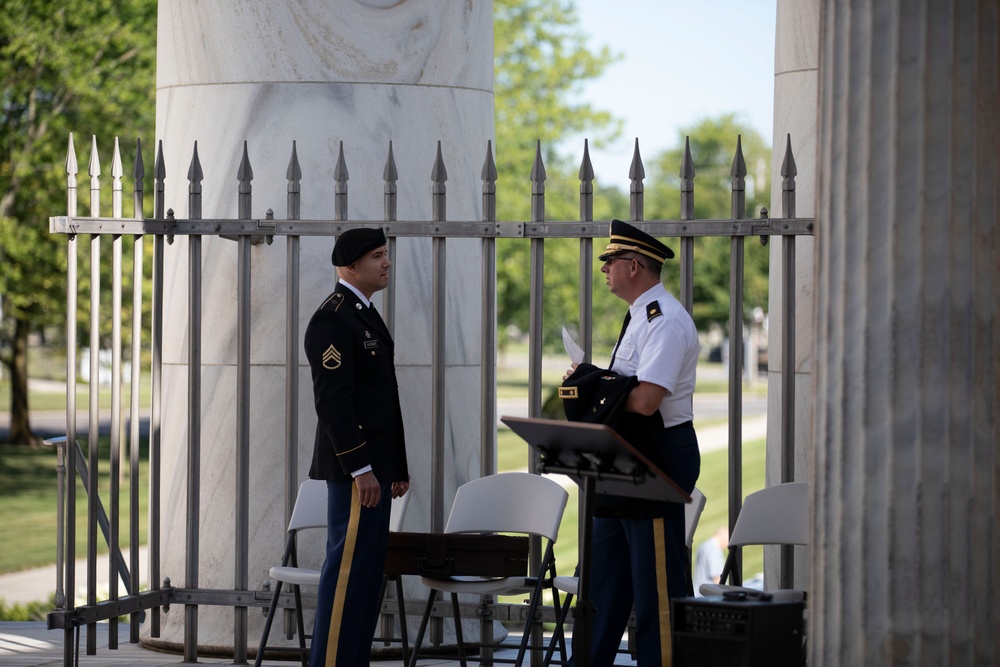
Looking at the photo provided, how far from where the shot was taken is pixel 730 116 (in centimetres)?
5925

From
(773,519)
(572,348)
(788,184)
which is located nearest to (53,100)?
(788,184)

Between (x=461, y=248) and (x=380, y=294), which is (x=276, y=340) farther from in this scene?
(x=461, y=248)

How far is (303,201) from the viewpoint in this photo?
7051 mm

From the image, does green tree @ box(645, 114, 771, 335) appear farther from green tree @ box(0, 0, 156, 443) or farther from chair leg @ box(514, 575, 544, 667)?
chair leg @ box(514, 575, 544, 667)

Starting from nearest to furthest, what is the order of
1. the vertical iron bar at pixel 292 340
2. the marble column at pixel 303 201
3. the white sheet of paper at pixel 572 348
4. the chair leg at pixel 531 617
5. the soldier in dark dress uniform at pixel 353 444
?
the white sheet of paper at pixel 572 348, the soldier in dark dress uniform at pixel 353 444, the chair leg at pixel 531 617, the vertical iron bar at pixel 292 340, the marble column at pixel 303 201

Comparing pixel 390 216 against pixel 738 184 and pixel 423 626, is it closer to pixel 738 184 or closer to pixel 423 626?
pixel 738 184

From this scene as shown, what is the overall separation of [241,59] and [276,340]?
1474 mm

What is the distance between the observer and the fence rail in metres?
5.93

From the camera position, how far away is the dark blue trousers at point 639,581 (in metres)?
5.21

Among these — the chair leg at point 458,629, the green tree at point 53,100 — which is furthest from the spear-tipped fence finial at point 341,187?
the green tree at point 53,100

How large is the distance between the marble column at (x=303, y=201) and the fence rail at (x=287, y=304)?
1.35 feet

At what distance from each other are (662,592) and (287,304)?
2259mm

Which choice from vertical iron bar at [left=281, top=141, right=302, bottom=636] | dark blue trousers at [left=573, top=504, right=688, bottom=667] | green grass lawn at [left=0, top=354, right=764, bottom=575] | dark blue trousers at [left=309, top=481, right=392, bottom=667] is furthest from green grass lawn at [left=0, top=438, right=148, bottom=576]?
dark blue trousers at [left=573, top=504, right=688, bottom=667]

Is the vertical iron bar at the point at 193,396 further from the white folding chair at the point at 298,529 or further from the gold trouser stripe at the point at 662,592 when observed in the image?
the gold trouser stripe at the point at 662,592
